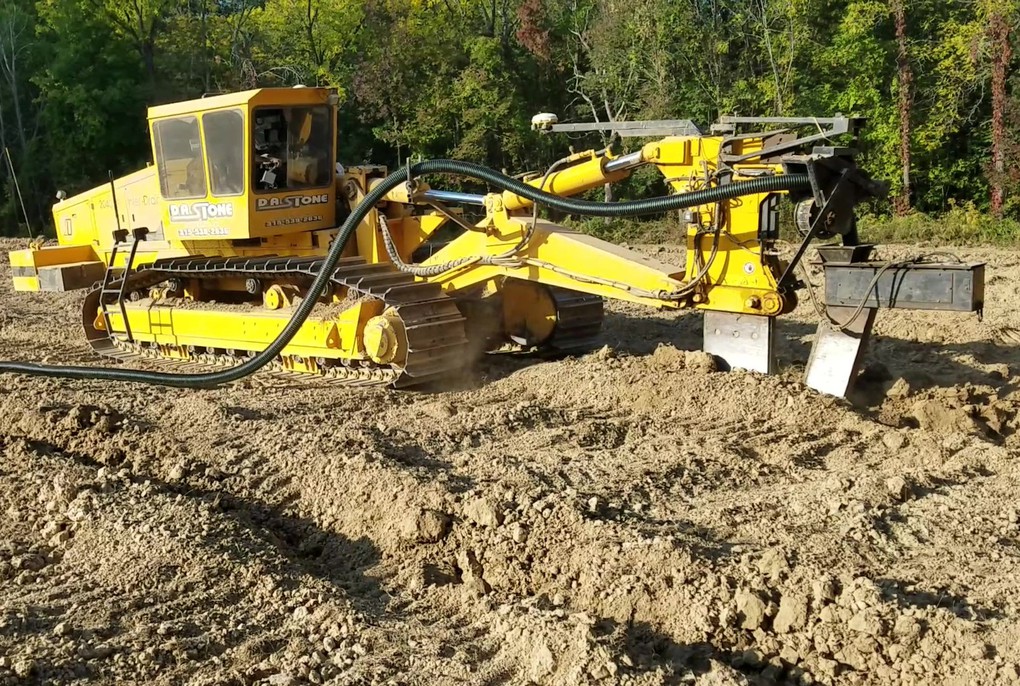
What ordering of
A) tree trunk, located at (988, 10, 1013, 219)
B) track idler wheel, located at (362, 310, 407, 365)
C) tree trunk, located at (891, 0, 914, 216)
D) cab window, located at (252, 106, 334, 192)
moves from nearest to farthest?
track idler wheel, located at (362, 310, 407, 365), cab window, located at (252, 106, 334, 192), tree trunk, located at (988, 10, 1013, 219), tree trunk, located at (891, 0, 914, 216)

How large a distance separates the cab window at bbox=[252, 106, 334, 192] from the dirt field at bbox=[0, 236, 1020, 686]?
225cm

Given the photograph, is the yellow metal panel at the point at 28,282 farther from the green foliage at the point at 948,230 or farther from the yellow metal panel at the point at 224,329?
the green foliage at the point at 948,230

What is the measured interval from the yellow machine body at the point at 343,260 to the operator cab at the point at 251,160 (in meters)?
0.02

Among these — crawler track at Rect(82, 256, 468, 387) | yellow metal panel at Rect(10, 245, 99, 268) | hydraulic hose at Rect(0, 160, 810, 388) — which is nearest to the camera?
hydraulic hose at Rect(0, 160, 810, 388)

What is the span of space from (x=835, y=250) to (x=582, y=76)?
22.2m

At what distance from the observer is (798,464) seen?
19.2 ft

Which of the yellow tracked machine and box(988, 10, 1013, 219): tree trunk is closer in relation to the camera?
the yellow tracked machine

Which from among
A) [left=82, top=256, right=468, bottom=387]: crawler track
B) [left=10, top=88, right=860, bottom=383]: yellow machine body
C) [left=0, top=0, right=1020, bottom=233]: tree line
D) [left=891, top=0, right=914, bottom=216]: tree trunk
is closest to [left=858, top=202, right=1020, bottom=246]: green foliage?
[left=891, top=0, right=914, bottom=216]: tree trunk

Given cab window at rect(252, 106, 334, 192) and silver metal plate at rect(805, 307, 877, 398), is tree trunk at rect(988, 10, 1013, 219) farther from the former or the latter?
cab window at rect(252, 106, 334, 192)

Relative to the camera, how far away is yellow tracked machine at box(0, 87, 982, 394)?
6.38 meters

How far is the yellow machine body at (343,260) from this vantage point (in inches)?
268

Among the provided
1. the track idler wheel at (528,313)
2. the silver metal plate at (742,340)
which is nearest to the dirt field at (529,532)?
the silver metal plate at (742,340)

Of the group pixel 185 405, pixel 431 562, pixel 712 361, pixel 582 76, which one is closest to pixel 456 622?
pixel 431 562

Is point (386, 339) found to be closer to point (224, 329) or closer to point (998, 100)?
point (224, 329)
